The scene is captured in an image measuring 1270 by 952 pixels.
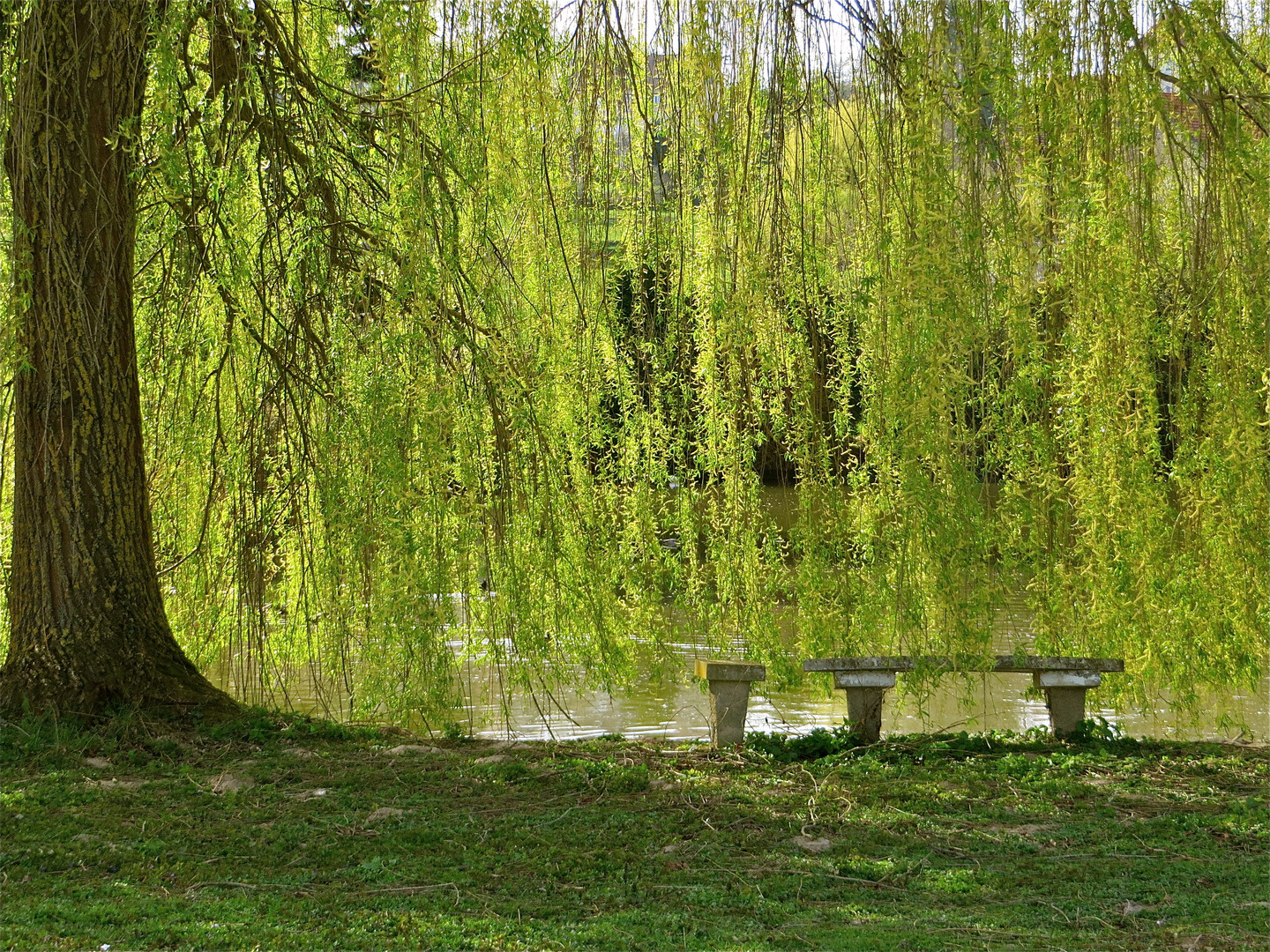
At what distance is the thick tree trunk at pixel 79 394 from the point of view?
11.2ft

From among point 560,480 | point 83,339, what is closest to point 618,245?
point 560,480

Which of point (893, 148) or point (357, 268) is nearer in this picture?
point (893, 148)

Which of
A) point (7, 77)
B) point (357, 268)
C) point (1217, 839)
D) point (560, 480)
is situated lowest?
point (1217, 839)

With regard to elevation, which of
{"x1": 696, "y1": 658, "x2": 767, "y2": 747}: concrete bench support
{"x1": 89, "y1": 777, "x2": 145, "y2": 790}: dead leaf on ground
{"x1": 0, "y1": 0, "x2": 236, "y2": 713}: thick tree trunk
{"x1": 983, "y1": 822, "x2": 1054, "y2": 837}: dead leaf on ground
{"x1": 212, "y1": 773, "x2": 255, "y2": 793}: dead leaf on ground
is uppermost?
{"x1": 0, "y1": 0, "x2": 236, "y2": 713}: thick tree trunk

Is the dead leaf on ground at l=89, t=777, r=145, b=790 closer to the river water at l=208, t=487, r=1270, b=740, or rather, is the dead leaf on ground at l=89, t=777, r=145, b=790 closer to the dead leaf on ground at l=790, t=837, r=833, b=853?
the river water at l=208, t=487, r=1270, b=740

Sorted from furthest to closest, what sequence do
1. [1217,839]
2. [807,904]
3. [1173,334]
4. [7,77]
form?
[1173,334] → [7,77] → [1217,839] → [807,904]

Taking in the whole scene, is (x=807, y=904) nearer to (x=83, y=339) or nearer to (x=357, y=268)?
(x=357, y=268)

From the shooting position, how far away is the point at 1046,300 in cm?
379

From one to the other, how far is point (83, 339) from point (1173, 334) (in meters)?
3.13

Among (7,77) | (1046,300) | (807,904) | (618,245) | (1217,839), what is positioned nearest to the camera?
(807,904)

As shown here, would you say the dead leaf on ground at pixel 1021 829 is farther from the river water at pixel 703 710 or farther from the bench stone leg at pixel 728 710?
the river water at pixel 703 710

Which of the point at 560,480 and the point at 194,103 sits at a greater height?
the point at 194,103

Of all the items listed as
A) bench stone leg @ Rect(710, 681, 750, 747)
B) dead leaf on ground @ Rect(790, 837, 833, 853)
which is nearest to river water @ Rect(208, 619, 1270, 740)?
bench stone leg @ Rect(710, 681, 750, 747)

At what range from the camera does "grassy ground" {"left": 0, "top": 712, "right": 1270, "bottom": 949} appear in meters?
2.11
